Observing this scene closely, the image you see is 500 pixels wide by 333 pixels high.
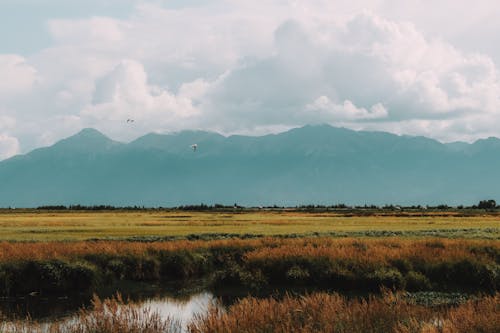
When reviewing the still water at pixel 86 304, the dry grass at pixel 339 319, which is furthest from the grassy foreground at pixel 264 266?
the dry grass at pixel 339 319

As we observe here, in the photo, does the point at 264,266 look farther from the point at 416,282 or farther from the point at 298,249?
the point at 416,282

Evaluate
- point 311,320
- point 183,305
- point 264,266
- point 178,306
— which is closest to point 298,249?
point 264,266

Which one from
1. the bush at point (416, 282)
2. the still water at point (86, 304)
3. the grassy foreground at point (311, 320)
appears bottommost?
the still water at point (86, 304)

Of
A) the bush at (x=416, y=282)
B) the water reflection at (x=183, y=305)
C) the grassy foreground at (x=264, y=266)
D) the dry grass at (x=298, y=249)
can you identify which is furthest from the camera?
the dry grass at (x=298, y=249)

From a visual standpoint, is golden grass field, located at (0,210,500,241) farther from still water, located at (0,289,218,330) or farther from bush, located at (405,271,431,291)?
bush, located at (405,271,431,291)

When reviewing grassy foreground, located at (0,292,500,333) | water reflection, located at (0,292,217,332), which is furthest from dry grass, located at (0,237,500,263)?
grassy foreground, located at (0,292,500,333)

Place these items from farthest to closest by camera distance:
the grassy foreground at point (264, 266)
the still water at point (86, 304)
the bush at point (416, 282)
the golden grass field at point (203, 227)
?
the golden grass field at point (203, 227)
the grassy foreground at point (264, 266)
the bush at point (416, 282)
the still water at point (86, 304)

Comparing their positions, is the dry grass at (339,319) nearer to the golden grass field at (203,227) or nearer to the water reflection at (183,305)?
the water reflection at (183,305)

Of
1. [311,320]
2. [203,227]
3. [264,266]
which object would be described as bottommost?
[264,266]

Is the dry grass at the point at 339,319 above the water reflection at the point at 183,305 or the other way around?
above

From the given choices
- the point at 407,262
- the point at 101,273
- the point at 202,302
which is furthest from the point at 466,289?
the point at 101,273

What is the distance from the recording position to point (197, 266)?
4047 centimetres

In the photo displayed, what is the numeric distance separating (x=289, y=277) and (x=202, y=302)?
6.70m

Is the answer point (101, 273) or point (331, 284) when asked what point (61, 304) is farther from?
point (331, 284)
